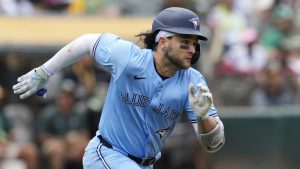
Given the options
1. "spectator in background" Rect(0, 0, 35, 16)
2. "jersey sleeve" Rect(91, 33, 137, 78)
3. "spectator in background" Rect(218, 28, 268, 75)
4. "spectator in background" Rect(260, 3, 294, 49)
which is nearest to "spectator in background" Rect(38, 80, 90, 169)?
"spectator in background" Rect(0, 0, 35, 16)

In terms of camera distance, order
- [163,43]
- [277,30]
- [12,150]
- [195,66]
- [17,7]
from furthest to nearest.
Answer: [277,30] → [17,7] → [195,66] → [12,150] → [163,43]

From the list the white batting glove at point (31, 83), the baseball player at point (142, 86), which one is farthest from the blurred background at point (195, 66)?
the baseball player at point (142, 86)

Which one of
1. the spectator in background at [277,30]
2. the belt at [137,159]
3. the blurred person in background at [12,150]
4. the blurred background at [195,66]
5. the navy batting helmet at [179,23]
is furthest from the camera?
the spectator in background at [277,30]

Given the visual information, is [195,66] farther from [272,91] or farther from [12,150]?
[12,150]

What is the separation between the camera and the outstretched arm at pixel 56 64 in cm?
595

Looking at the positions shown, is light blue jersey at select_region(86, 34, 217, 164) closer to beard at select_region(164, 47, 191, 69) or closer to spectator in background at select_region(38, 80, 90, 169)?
beard at select_region(164, 47, 191, 69)

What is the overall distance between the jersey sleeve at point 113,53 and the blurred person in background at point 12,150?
484 cm

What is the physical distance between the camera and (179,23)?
5789 mm

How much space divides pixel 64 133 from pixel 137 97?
17.1ft

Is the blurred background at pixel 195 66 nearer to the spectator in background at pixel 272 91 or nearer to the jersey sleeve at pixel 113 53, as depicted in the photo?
the spectator in background at pixel 272 91

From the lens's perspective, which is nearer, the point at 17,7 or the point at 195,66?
the point at 195,66

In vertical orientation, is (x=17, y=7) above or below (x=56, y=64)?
below

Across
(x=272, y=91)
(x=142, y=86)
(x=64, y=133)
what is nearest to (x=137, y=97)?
(x=142, y=86)

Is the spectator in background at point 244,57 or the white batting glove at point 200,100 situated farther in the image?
the spectator in background at point 244,57
